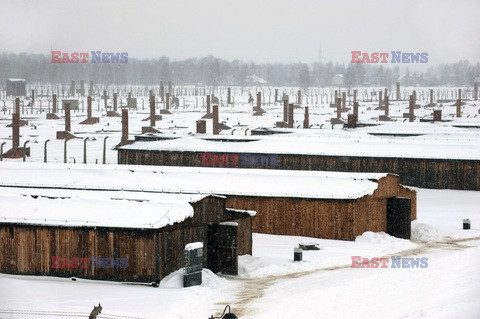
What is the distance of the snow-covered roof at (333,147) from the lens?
4797 centimetres

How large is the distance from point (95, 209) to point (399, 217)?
47.1 ft

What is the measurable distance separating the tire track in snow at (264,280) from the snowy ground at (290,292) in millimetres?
27

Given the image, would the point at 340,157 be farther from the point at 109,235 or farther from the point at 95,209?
the point at 109,235

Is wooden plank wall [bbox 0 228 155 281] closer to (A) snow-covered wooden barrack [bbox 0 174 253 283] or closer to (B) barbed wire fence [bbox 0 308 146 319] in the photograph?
(A) snow-covered wooden barrack [bbox 0 174 253 283]

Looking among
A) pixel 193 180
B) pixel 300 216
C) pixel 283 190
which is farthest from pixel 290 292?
pixel 193 180

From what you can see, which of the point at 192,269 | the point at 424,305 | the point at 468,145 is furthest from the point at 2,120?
the point at 424,305

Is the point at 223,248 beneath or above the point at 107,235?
beneath

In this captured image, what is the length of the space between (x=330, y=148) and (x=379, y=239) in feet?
58.5

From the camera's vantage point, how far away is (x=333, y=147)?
49.1 meters

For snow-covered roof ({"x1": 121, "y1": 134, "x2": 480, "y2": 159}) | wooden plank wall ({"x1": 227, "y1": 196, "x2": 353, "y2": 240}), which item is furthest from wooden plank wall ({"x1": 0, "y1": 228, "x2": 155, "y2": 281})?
snow-covered roof ({"x1": 121, "y1": 134, "x2": 480, "y2": 159})

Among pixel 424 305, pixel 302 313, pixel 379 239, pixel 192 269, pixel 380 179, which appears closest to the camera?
pixel 424 305

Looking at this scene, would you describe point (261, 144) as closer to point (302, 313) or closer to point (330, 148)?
point (330, 148)

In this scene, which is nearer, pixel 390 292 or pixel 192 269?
pixel 390 292

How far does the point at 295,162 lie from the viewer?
1877 inches
